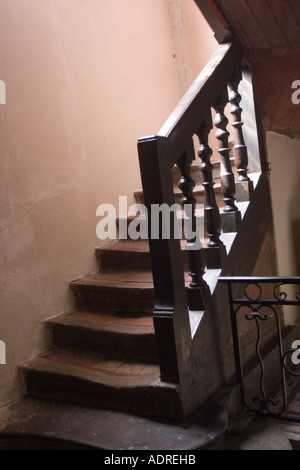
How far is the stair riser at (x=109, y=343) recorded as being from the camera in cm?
222

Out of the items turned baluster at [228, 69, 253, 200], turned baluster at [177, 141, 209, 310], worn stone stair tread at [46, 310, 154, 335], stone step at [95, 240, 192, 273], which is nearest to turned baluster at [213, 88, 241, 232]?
turned baluster at [228, 69, 253, 200]

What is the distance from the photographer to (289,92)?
262cm

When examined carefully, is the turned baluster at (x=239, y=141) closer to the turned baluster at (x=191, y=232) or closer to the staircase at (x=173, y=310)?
the staircase at (x=173, y=310)

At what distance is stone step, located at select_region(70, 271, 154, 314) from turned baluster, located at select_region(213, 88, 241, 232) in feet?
2.00

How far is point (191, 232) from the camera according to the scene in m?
2.05

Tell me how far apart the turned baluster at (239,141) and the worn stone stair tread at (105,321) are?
0.93 metres

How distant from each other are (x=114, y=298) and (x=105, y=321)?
186mm

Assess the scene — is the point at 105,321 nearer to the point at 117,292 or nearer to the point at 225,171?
the point at 117,292

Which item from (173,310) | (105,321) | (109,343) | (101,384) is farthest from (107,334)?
(173,310)

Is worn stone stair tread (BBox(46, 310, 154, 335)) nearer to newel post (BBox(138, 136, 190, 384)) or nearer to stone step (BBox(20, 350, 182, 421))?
stone step (BBox(20, 350, 182, 421))

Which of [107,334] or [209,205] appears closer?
[209,205]

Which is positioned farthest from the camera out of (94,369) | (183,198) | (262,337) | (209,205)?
(262,337)

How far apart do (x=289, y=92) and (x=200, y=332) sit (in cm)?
160

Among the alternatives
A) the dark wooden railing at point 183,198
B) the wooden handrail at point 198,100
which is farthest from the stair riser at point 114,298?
the wooden handrail at point 198,100
